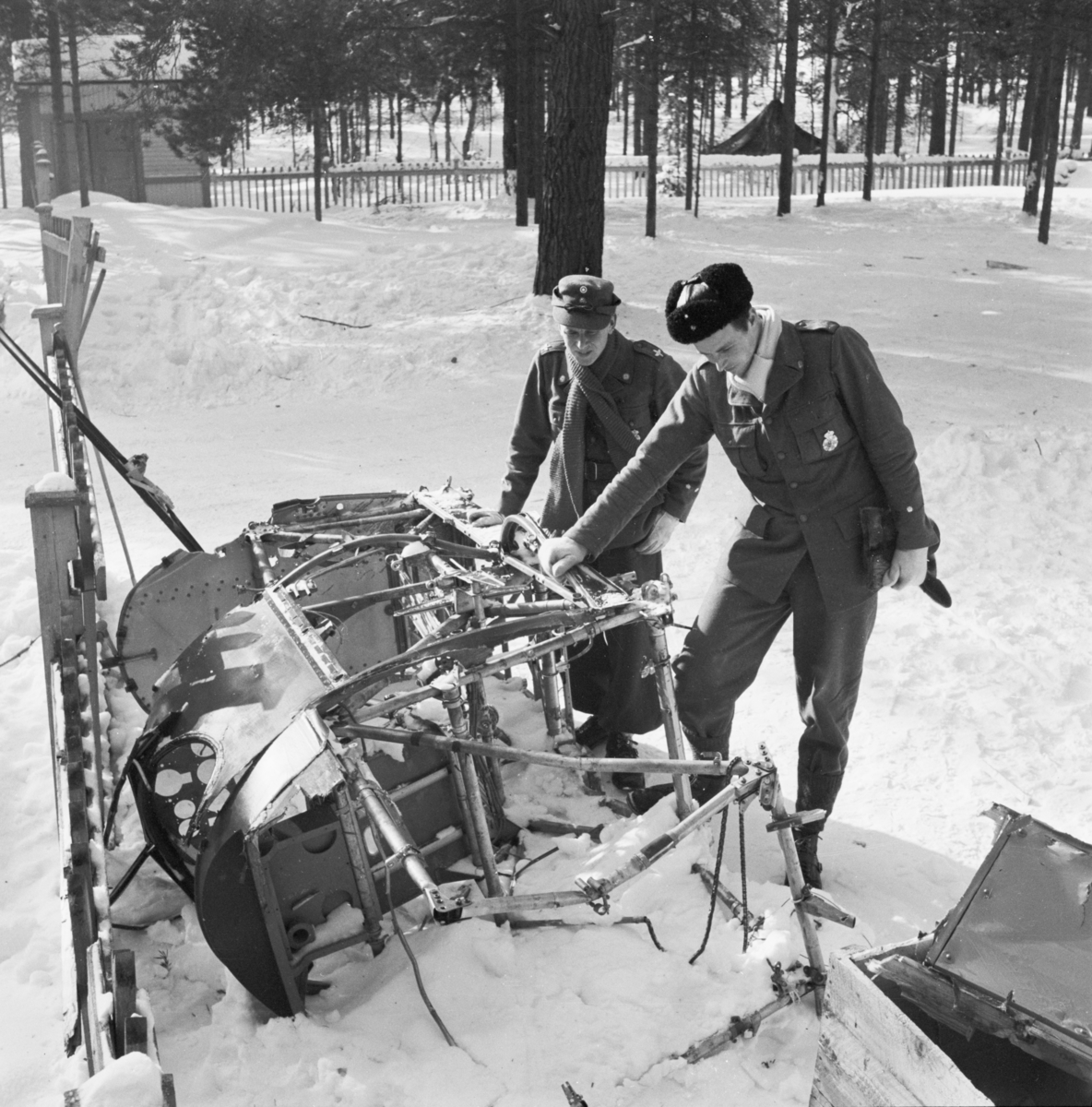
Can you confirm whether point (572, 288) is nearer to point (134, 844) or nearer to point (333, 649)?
point (333, 649)

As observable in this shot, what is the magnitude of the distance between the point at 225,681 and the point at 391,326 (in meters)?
9.43

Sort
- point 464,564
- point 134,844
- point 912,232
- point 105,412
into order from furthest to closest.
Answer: point 912,232 < point 105,412 < point 464,564 < point 134,844

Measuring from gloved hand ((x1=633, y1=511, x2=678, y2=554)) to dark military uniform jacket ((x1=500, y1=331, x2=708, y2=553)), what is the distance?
2 centimetres

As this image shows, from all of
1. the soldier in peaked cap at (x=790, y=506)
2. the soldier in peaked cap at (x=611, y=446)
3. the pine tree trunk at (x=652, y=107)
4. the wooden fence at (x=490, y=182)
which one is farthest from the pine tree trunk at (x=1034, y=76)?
the soldier in peaked cap at (x=790, y=506)

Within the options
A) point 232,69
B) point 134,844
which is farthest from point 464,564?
point 232,69

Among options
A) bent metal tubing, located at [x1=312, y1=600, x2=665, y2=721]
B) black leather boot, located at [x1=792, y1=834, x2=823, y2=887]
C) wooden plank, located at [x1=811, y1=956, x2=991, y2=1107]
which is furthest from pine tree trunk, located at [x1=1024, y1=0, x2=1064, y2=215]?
wooden plank, located at [x1=811, y1=956, x2=991, y2=1107]

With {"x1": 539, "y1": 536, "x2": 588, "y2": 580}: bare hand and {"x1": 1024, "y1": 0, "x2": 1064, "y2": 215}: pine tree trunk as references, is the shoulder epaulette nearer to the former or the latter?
{"x1": 539, "y1": 536, "x2": 588, "y2": 580}: bare hand

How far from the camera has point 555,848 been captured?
155 inches

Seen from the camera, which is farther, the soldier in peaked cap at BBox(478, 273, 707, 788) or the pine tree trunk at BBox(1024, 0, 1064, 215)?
the pine tree trunk at BBox(1024, 0, 1064, 215)

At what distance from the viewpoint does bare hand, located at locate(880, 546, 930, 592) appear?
12.4 ft

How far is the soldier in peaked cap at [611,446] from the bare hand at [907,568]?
89 cm

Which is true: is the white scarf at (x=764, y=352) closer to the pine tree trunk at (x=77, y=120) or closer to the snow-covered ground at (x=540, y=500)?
Result: the snow-covered ground at (x=540, y=500)

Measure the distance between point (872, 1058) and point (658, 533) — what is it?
8.30 feet

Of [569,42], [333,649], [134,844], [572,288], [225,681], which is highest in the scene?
[569,42]
